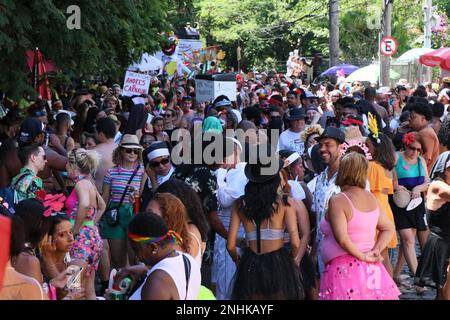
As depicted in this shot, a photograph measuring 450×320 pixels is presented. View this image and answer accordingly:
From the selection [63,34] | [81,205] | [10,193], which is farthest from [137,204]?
[63,34]

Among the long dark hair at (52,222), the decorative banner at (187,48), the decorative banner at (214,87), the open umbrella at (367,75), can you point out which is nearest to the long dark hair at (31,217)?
the long dark hair at (52,222)

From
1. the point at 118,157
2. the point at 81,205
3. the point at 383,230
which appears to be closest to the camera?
the point at 383,230

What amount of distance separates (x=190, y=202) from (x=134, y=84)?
1193 cm

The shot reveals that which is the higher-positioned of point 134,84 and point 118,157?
point 134,84

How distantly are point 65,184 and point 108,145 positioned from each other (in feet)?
2.75

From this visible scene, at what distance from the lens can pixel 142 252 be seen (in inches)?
215

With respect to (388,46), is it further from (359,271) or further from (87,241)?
(359,271)

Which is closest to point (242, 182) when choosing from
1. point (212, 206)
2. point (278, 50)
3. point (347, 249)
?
point (212, 206)

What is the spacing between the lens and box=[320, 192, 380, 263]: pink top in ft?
23.5

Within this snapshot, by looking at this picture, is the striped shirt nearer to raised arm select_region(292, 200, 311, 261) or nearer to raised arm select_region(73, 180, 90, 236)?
raised arm select_region(73, 180, 90, 236)

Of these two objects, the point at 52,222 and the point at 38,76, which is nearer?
the point at 52,222

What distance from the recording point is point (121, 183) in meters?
9.75

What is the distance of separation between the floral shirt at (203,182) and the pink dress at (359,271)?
1265 mm

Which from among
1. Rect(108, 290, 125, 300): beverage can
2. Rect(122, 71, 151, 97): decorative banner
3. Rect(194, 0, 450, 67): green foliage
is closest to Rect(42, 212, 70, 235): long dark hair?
Rect(108, 290, 125, 300): beverage can
